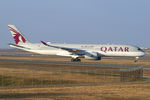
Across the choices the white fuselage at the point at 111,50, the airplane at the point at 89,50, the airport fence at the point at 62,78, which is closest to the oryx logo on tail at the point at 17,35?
the airplane at the point at 89,50

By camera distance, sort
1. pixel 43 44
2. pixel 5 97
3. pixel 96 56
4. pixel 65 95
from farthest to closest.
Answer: pixel 43 44, pixel 96 56, pixel 65 95, pixel 5 97

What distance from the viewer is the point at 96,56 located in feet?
270

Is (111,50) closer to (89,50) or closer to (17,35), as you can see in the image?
(89,50)

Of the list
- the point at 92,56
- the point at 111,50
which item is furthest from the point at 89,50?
the point at 111,50

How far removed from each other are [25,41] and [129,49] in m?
28.8

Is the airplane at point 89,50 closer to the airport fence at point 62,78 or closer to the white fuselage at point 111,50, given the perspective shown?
the white fuselage at point 111,50

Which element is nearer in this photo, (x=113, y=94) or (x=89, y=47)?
(x=113, y=94)

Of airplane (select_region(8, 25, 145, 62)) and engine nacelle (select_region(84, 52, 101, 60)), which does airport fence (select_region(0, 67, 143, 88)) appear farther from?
airplane (select_region(8, 25, 145, 62))

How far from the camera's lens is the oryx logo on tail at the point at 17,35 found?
92000 millimetres

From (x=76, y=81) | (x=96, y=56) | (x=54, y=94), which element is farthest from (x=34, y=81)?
(x=96, y=56)

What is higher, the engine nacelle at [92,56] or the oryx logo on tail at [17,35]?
the oryx logo on tail at [17,35]

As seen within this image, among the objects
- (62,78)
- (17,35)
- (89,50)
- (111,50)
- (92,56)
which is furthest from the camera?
(17,35)

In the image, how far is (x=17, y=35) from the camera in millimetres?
92625

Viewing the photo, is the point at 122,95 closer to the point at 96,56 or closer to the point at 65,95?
the point at 65,95
